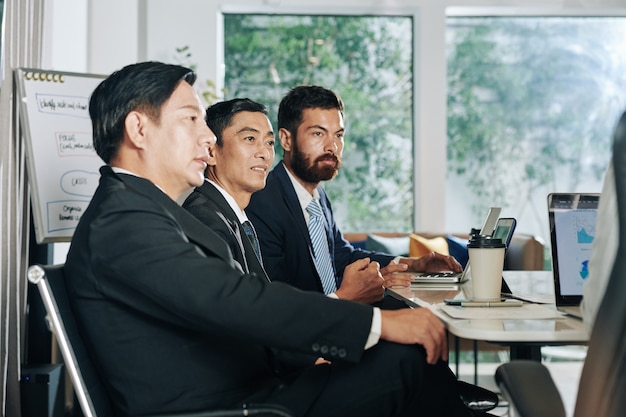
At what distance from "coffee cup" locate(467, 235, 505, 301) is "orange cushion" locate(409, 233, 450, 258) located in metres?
3.45

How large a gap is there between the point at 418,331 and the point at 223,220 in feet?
2.08

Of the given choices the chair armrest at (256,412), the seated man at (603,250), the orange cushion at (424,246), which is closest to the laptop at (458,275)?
the chair armrest at (256,412)

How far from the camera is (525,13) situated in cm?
653

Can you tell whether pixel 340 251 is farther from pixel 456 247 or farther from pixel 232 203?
pixel 456 247

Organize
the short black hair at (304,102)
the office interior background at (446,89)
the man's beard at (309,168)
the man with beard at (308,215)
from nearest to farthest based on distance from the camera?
1. the man with beard at (308,215)
2. the man's beard at (309,168)
3. the short black hair at (304,102)
4. the office interior background at (446,89)

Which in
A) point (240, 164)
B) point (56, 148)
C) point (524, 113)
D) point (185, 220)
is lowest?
point (185, 220)

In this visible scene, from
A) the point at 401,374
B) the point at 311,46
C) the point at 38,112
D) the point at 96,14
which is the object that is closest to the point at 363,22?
the point at 311,46

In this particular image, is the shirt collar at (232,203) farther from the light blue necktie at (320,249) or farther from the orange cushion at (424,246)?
the orange cushion at (424,246)

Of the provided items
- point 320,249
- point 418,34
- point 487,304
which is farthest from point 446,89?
point 487,304

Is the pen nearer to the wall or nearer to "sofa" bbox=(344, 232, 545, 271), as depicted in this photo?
"sofa" bbox=(344, 232, 545, 271)

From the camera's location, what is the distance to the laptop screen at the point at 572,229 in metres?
1.92

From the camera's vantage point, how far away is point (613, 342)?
1.07 meters

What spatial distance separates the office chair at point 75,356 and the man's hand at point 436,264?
4.78 ft

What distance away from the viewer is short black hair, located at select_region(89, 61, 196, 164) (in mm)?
1795
